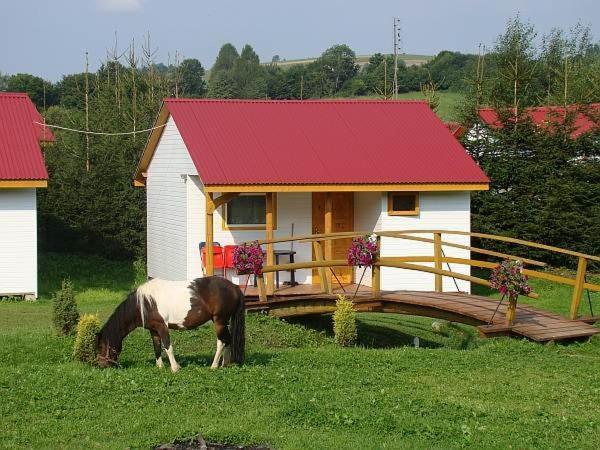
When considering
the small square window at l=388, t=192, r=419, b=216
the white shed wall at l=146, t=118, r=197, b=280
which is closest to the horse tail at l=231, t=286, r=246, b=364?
the white shed wall at l=146, t=118, r=197, b=280

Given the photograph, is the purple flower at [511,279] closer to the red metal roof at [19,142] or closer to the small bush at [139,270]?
the red metal roof at [19,142]

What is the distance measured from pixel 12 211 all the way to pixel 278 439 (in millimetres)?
13853

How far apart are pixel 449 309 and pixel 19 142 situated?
36.6 ft

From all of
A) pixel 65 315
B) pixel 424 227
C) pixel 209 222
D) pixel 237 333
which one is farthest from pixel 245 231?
pixel 237 333

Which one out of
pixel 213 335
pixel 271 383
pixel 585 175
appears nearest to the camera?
pixel 271 383

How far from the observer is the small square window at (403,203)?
21.3 metres

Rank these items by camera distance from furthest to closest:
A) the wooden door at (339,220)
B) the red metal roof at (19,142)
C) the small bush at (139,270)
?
the small bush at (139,270) → the wooden door at (339,220) → the red metal roof at (19,142)

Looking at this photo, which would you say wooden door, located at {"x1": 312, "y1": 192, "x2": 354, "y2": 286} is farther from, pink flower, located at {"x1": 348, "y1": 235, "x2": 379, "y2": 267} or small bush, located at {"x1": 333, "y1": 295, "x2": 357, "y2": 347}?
small bush, located at {"x1": 333, "y1": 295, "x2": 357, "y2": 347}

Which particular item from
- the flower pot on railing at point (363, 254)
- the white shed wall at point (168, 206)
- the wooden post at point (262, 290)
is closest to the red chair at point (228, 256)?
the white shed wall at point (168, 206)

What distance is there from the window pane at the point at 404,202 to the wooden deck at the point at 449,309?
3.41 meters

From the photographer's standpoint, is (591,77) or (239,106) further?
(591,77)

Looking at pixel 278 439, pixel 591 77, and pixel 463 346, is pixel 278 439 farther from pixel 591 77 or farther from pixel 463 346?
pixel 591 77

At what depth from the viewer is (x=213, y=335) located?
15.1 metres

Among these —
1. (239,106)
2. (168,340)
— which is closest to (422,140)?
(239,106)
